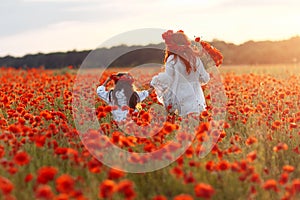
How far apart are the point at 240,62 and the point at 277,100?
25462 mm

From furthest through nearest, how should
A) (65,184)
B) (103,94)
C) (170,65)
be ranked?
(170,65) → (103,94) → (65,184)

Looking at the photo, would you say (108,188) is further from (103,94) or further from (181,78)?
(181,78)

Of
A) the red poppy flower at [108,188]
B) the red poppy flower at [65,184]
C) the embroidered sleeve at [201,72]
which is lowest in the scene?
the red poppy flower at [108,188]

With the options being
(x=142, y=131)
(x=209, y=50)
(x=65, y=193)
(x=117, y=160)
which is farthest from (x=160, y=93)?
(x=65, y=193)

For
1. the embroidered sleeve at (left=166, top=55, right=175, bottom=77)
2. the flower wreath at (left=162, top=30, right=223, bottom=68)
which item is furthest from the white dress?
the flower wreath at (left=162, top=30, right=223, bottom=68)

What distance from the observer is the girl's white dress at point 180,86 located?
7.20 metres

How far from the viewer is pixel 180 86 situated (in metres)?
7.32

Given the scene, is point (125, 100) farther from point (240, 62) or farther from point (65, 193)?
point (240, 62)

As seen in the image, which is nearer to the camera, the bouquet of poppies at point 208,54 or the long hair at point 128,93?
the long hair at point 128,93

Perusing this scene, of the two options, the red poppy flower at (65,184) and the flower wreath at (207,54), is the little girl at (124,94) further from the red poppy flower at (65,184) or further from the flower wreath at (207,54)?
the red poppy flower at (65,184)

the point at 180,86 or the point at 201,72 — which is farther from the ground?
the point at 201,72

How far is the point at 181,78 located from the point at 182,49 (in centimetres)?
47

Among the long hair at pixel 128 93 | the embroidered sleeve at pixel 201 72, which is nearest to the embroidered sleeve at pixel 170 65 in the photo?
the embroidered sleeve at pixel 201 72

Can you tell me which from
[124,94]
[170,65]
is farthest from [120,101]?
[170,65]
